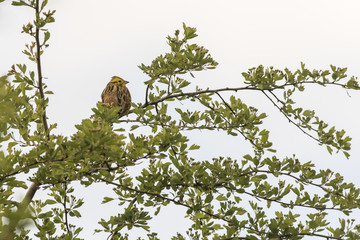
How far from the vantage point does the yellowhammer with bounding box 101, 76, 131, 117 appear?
20.3ft

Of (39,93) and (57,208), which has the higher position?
(39,93)

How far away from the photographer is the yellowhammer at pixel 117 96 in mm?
6200

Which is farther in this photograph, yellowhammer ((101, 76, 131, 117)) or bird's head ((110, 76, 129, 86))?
bird's head ((110, 76, 129, 86))

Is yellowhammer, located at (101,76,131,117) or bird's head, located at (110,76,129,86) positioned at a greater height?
bird's head, located at (110,76,129,86)

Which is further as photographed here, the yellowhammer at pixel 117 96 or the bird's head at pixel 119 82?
the bird's head at pixel 119 82

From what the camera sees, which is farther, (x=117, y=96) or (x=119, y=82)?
(x=119, y=82)

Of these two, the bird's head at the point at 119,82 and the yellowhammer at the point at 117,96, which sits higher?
the bird's head at the point at 119,82

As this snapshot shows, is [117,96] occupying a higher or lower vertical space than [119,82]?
lower

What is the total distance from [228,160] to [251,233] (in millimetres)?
746

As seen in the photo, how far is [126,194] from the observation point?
468cm

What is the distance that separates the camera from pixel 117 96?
6.32 meters

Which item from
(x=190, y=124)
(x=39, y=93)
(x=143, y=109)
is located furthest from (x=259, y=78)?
(x=39, y=93)

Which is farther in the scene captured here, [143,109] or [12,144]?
[143,109]

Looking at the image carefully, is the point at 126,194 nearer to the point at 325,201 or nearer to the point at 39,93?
the point at 39,93
